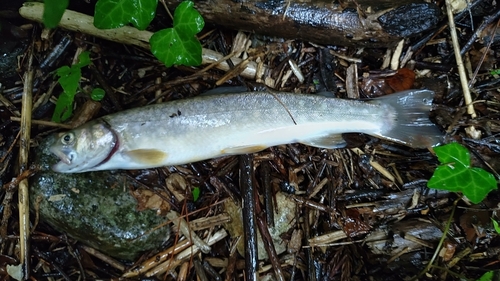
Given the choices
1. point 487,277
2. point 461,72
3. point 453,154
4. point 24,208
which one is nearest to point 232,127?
point 453,154

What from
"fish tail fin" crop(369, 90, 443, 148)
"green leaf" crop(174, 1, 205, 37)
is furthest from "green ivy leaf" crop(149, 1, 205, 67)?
"fish tail fin" crop(369, 90, 443, 148)

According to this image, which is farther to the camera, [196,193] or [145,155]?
[196,193]

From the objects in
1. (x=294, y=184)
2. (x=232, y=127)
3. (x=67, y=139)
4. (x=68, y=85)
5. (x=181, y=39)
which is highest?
(x=181, y=39)

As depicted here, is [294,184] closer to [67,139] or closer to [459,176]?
[459,176]

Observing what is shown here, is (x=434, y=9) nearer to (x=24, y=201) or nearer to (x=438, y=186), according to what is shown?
(x=438, y=186)

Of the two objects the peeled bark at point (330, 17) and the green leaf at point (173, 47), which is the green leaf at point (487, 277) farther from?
the green leaf at point (173, 47)

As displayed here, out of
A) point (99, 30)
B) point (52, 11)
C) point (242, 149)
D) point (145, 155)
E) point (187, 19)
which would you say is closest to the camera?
point (52, 11)

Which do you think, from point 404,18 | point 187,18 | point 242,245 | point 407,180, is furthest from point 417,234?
point 187,18
